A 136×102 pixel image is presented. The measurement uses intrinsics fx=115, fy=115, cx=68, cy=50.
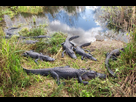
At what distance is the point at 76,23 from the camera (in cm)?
1023

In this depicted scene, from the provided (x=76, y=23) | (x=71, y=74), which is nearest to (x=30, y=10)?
(x=76, y=23)

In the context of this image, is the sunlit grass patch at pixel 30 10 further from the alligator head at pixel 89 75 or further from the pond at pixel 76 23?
the alligator head at pixel 89 75

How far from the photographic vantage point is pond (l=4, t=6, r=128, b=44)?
8.04 m

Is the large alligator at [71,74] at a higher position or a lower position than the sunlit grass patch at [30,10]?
lower

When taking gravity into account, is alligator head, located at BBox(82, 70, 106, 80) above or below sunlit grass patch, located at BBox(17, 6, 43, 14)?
below

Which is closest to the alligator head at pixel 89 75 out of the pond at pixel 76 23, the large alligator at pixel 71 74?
the large alligator at pixel 71 74

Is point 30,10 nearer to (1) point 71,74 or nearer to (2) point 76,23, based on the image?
(2) point 76,23

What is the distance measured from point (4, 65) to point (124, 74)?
12.7ft

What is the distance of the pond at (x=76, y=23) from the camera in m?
8.04

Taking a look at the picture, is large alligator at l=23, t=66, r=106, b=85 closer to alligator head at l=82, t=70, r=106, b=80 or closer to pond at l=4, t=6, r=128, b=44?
alligator head at l=82, t=70, r=106, b=80

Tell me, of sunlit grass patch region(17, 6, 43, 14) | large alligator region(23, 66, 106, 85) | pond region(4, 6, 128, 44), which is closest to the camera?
large alligator region(23, 66, 106, 85)

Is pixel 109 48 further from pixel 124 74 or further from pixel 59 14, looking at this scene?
pixel 59 14

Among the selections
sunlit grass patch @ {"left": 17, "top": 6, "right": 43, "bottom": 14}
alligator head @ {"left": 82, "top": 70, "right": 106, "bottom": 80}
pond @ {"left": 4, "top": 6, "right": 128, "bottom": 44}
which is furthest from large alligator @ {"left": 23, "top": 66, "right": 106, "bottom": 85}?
sunlit grass patch @ {"left": 17, "top": 6, "right": 43, "bottom": 14}

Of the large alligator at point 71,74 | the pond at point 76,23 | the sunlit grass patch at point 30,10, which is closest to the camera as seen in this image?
the large alligator at point 71,74
